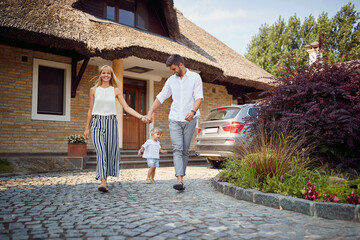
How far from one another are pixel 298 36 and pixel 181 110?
34695 millimetres

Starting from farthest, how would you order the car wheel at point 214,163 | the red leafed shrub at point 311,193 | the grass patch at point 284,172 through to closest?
1. the car wheel at point 214,163
2. the grass patch at point 284,172
3. the red leafed shrub at point 311,193

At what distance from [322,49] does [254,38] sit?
114 feet

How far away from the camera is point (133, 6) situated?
1155 cm

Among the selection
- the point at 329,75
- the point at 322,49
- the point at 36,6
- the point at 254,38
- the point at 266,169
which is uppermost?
the point at 254,38

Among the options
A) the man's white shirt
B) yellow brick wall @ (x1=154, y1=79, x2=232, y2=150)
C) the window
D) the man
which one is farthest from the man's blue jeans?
yellow brick wall @ (x1=154, y1=79, x2=232, y2=150)

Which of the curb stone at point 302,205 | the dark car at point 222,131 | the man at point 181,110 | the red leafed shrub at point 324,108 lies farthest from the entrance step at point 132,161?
the curb stone at point 302,205

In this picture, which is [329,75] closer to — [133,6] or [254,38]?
[133,6]

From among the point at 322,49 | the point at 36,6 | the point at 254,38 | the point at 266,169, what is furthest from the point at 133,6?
the point at 254,38

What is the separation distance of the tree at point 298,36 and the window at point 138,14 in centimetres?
1970

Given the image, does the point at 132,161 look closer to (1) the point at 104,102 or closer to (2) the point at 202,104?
(1) the point at 104,102

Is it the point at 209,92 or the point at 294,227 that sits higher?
the point at 209,92

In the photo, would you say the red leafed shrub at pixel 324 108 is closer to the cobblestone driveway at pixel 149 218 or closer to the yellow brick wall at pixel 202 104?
the cobblestone driveway at pixel 149 218

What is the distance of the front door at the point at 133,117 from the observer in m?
11.7

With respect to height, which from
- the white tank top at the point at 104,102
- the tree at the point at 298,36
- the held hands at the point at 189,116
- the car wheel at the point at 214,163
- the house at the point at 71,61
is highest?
the tree at the point at 298,36
